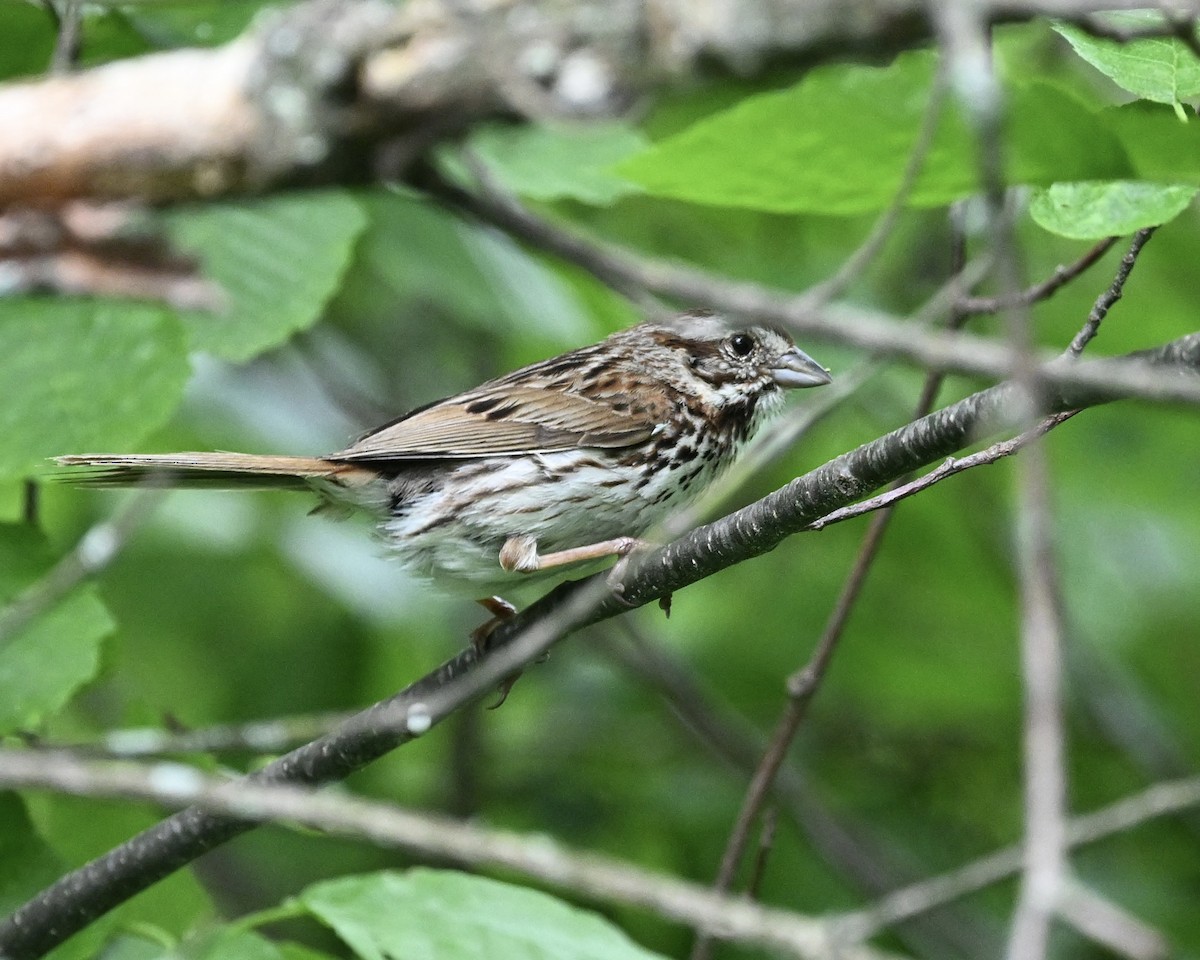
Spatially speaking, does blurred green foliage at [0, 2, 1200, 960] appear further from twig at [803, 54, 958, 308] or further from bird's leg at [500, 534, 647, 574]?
twig at [803, 54, 958, 308]

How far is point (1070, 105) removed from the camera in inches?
81.7

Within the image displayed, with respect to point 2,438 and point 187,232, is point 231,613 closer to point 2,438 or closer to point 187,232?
point 187,232

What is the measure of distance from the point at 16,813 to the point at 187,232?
1564 mm

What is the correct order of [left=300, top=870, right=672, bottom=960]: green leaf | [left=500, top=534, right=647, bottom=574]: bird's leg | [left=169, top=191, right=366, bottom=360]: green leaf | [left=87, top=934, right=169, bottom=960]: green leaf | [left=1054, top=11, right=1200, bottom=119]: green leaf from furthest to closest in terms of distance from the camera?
[left=500, top=534, right=647, bottom=574]: bird's leg, [left=169, top=191, right=366, bottom=360]: green leaf, [left=87, top=934, right=169, bottom=960]: green leaf, [left=300, top=870, right=672, bottom=960]: green leaf, [left=1054, top=11, right=1200, bottom=119]: green leaf

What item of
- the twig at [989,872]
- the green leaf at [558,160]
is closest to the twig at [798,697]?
the green leaf at [558,160]

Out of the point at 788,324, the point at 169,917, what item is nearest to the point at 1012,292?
the point at 788,324

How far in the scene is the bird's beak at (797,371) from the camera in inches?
183

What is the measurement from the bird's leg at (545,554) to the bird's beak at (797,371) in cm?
80

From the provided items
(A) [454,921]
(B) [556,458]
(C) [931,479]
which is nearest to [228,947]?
(A) [454,921]

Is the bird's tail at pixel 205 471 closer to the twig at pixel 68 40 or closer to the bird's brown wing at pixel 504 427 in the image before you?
the bird's brown wing at pixel 504 427

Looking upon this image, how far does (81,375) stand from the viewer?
3.37 m

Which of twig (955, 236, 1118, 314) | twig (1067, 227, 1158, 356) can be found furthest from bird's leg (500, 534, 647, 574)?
twig (1067, 227, 1158, 356)

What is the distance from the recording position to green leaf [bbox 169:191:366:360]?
3674 mm

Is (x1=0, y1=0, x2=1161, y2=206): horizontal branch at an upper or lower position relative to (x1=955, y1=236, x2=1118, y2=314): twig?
lower
